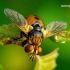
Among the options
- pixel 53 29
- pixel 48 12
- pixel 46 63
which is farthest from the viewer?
pixel 48 12

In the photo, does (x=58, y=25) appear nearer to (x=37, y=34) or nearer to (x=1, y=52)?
(x=37, y=34)

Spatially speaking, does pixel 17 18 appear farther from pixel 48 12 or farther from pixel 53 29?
pixel 48 12

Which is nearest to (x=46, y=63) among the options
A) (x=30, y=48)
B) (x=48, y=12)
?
(x=30, y=48)

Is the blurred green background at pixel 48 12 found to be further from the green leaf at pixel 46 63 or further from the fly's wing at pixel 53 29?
the green leaf at pixel 46 63

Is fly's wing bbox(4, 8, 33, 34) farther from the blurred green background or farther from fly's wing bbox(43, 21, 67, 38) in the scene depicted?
the blurred green background

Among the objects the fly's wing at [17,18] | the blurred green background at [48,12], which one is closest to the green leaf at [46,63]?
the fly's wing at [17,18]

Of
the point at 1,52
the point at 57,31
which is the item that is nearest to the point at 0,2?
the point at 1,52

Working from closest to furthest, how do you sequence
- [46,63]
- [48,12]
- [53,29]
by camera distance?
[46,63] < [53,29] < [48,12]

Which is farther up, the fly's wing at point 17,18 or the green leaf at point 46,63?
the fly's wing at point 17,18
